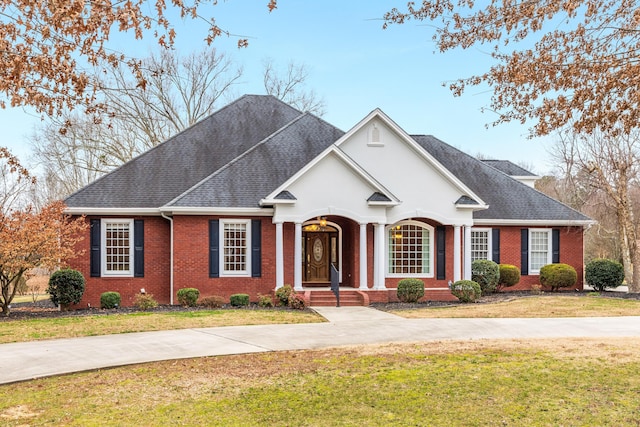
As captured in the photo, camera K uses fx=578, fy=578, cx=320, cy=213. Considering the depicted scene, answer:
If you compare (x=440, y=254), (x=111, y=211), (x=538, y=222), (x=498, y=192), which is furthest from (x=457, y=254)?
(x=111, y=211)

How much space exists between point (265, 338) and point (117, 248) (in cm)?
1019

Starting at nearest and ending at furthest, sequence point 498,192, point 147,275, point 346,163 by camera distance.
Answer: point 346,163 < point 147,275 < point 498,192

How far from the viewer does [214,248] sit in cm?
1997

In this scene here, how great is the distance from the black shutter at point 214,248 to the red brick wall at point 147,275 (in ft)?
5.70

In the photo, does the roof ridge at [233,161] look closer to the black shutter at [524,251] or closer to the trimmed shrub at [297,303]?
the trimmed shrub at [297,303]

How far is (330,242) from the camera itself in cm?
2208

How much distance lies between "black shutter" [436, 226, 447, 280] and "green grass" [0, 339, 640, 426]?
11.6 m

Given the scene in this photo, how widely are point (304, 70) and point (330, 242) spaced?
21.2 meters

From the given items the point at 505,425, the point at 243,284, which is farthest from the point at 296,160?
the point at 505,425

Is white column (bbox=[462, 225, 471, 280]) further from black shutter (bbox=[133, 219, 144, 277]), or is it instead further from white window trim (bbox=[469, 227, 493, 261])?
black shutter (bbox=[133, 219, 144, 277])

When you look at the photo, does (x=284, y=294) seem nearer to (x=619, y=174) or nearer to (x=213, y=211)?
(x=213, y=211)

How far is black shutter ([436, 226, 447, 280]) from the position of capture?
21.8 metres

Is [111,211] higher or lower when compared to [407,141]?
lower

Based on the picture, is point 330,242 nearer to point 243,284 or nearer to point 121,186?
point 243,284
